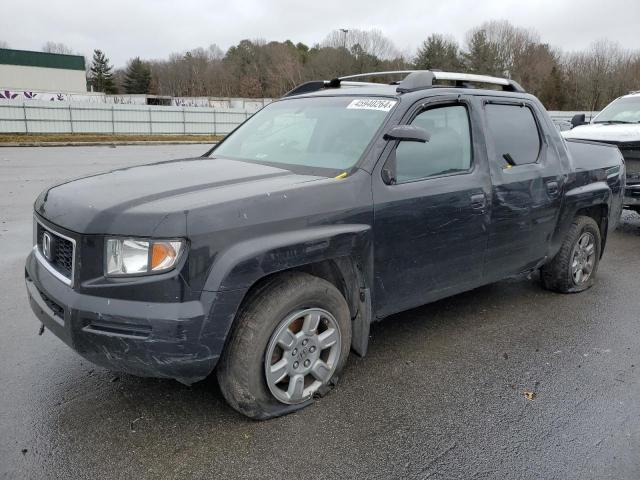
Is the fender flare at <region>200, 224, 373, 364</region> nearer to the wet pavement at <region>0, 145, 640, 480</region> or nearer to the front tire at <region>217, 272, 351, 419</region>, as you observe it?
the front tire at <region>217, 272, 351, 419</region>

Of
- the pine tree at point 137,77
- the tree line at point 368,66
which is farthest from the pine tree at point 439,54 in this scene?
the pine tree at point 137,77

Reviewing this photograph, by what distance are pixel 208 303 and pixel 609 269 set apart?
530cm

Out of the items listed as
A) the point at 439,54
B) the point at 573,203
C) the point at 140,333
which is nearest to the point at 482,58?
the point at 439,54

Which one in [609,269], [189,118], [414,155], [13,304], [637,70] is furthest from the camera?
[637,70]

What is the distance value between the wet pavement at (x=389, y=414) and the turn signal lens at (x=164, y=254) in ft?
3.15

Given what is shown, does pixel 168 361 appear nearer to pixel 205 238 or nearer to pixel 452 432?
pixel 205 238

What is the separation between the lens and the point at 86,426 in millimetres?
2969

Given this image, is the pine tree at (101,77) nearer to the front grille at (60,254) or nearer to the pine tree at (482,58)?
the pine tree at (482,58)

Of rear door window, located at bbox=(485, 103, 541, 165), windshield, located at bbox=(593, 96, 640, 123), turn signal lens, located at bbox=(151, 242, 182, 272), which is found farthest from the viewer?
windshield, located at bbox=(593, 96, 640, 123)

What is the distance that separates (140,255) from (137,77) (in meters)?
120

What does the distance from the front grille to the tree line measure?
5428 cm

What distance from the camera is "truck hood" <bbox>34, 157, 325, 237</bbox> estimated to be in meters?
2.63

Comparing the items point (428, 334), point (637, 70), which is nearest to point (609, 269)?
point (428, 334)

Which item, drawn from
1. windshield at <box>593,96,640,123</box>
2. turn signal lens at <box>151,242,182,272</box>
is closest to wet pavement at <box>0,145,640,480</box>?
turn signal lens at <box>151,242,182,272</box>
